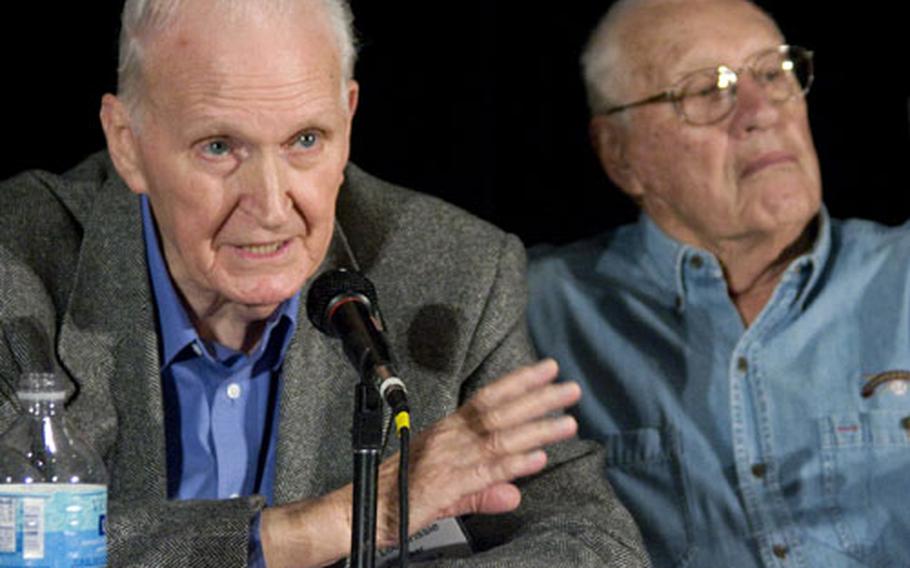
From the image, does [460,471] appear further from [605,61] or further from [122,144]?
[605,61]

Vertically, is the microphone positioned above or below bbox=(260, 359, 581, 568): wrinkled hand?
above

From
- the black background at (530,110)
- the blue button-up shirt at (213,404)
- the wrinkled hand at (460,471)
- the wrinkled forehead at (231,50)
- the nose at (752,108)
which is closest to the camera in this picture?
the wrinkled hand at (460,471)

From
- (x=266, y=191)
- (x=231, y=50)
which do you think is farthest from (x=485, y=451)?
(x=231, y=50)

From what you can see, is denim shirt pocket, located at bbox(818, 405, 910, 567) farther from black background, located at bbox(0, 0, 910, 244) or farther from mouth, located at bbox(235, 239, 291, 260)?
mouth, located at bbox(235, 239, 291, 260)

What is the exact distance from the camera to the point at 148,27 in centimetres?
239

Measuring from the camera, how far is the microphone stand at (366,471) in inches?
71.8

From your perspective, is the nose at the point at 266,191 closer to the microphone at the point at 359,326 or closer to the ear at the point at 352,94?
the ear at the point at 352,94

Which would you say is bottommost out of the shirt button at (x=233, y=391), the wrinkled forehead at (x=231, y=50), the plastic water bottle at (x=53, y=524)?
the shirt button at (x=233, y=391)

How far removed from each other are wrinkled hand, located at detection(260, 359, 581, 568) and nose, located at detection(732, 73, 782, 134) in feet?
3.98

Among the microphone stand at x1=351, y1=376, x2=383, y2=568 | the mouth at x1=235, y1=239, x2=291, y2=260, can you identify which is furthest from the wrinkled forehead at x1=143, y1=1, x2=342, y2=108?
the microphone stand at x1=351, y1=376, x2=383, y2=568

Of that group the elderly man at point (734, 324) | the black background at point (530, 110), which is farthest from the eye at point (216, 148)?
the elderly man at point (734, 324)

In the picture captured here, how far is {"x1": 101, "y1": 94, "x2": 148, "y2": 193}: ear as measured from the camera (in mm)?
2512

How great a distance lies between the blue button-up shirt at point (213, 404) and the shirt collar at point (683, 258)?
3.31 ft

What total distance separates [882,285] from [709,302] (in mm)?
360
